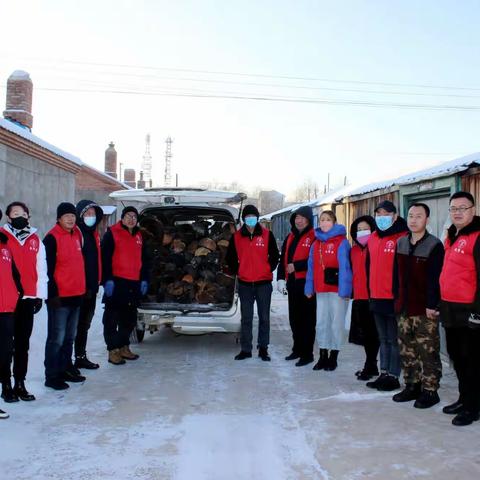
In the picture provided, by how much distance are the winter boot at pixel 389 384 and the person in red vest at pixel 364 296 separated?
0.36 m

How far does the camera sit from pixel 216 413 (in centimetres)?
436

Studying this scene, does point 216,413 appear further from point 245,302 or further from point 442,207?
point 442,207

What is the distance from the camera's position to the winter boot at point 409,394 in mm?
4793

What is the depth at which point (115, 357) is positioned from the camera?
6137mm

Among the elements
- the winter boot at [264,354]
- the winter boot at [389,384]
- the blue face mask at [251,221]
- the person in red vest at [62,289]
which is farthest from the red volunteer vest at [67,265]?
the winter boot at [389,384]

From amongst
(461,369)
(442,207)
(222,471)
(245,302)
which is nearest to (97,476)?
(222,471)

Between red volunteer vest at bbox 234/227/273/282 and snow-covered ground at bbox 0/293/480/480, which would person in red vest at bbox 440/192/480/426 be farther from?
red volunteer vest at bbox 234/227/273/282

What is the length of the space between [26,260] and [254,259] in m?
2.86

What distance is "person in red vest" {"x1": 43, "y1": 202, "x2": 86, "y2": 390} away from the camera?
5031 mm

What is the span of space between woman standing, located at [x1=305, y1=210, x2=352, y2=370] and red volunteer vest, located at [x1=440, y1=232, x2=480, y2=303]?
155 centimetres

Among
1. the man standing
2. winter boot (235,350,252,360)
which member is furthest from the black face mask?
the man standing

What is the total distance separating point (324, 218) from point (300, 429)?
2.76 m

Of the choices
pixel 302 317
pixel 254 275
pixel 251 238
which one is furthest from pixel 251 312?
pixel 251 238

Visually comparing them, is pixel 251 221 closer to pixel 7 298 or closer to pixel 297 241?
pixel 297 241
